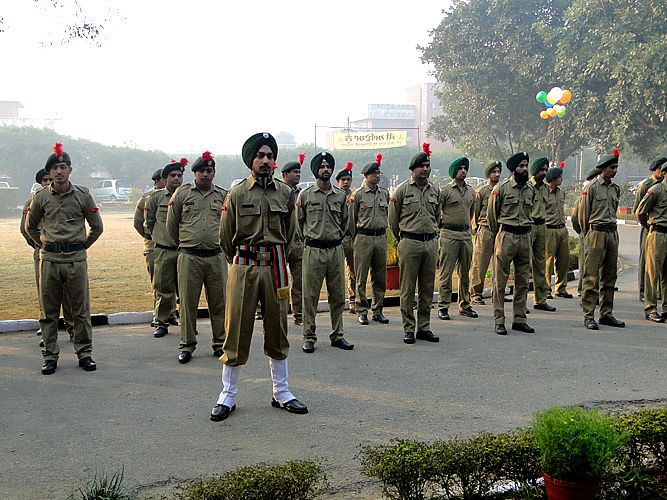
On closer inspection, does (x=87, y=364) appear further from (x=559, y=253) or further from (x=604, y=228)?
(x=559, y=253)

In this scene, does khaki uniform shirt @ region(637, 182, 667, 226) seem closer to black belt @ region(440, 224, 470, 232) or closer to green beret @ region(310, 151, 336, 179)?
black belt @ region(440, 224, 470, 232)

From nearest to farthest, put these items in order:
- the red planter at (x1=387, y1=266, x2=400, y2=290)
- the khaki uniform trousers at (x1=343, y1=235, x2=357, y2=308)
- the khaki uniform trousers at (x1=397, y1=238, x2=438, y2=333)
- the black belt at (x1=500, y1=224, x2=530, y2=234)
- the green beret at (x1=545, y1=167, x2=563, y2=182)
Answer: the khaki uniform trousers at (x1=397, y1=238, x2=438, y2=333) → the black belt at (x1=500, y1=224, x2=530, y2=234) → the khaki uniform trousers at (x1=343, y1=235, x2=357, y2=308) → the green beret at (x1=545, y1=167, x2=563, y2=182) → the red planter at (x1=387, y1=266, x2=400, y2=290)

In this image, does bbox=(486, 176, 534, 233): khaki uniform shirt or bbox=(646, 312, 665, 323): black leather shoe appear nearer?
bbox=(486, 176, 534, 233): khaki uniform shirt

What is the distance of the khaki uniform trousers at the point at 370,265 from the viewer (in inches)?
361

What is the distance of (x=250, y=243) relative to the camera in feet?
18.0

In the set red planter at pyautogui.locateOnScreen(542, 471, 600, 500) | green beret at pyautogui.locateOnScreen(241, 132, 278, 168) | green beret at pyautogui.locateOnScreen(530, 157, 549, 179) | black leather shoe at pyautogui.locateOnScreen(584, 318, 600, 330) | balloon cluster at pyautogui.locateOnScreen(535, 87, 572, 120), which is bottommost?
black leather shoe at pyautogui.locateOnScreen(584, 318, 600, 330)

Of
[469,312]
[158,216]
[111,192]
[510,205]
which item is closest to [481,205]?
[469,312]

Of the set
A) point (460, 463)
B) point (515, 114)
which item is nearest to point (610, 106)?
point (515, 114)

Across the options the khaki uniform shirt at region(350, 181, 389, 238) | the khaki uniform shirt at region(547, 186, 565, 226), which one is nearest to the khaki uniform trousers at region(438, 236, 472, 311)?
the khaki uniform shirt at region(350, 181, 389, 238)

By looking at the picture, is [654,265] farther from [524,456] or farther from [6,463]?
[6,463]

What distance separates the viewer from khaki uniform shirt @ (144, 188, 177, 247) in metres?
8.48

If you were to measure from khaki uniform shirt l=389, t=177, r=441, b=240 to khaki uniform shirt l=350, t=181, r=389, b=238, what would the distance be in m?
0.79

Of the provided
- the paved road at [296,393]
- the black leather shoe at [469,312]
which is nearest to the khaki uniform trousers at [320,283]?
the paved road at [296,393]

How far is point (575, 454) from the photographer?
346cm
